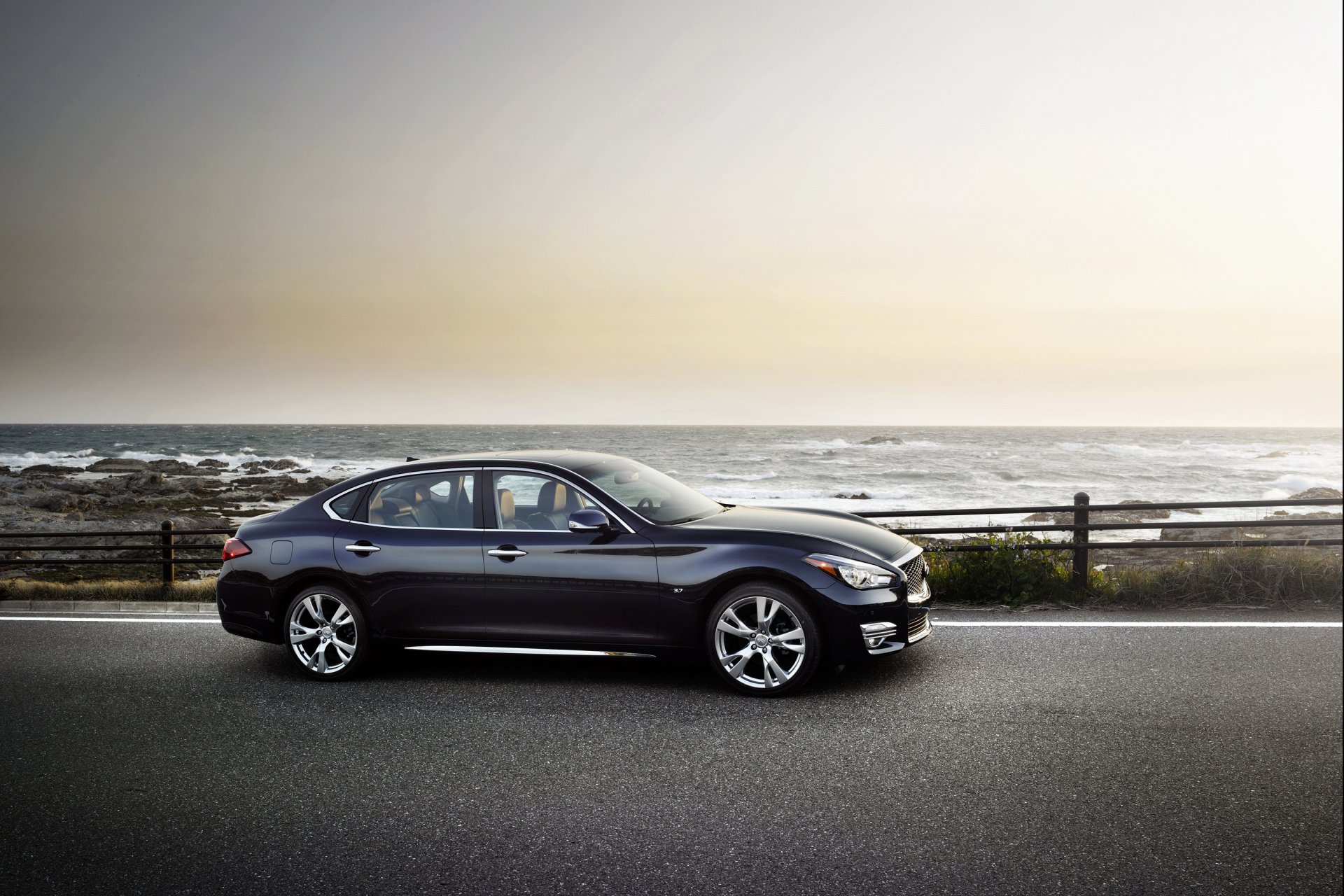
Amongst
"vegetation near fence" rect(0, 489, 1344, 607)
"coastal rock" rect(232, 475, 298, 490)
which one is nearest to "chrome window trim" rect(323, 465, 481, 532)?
"vegetation near fence" rect(0, 489, 1344, 607)

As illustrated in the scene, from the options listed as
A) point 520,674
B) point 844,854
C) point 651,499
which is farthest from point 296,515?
point 844,854

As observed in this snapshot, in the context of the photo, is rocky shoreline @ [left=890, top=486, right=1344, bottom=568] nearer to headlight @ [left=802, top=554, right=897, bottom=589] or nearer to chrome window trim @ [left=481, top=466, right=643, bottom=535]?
headlight @ [left=802, top=554, right=897, bottom=589]

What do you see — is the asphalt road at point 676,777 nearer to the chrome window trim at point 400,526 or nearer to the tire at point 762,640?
the tire at point 762,640

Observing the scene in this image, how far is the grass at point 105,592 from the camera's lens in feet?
38.2

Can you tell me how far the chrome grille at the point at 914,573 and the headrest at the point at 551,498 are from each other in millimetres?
2451

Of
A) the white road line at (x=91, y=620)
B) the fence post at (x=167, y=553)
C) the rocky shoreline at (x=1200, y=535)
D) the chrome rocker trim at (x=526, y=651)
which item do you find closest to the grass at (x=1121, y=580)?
the rocky shoreline at (x=1200, y=535)

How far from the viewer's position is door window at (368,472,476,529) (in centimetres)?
683

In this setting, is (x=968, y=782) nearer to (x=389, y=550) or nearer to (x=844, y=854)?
(x=844, y=854)

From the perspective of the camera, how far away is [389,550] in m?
6.82

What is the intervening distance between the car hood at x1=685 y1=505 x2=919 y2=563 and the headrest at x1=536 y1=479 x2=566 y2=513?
37.3 inches

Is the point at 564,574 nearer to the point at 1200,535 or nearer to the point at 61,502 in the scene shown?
the point at 1200,535

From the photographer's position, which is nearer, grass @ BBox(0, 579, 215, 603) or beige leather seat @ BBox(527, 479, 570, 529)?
beige leather seat @ BBox(527, 479, 570, 529)

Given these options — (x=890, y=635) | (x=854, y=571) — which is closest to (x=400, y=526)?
(x=854, y=571)

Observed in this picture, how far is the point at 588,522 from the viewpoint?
6.33 meters
